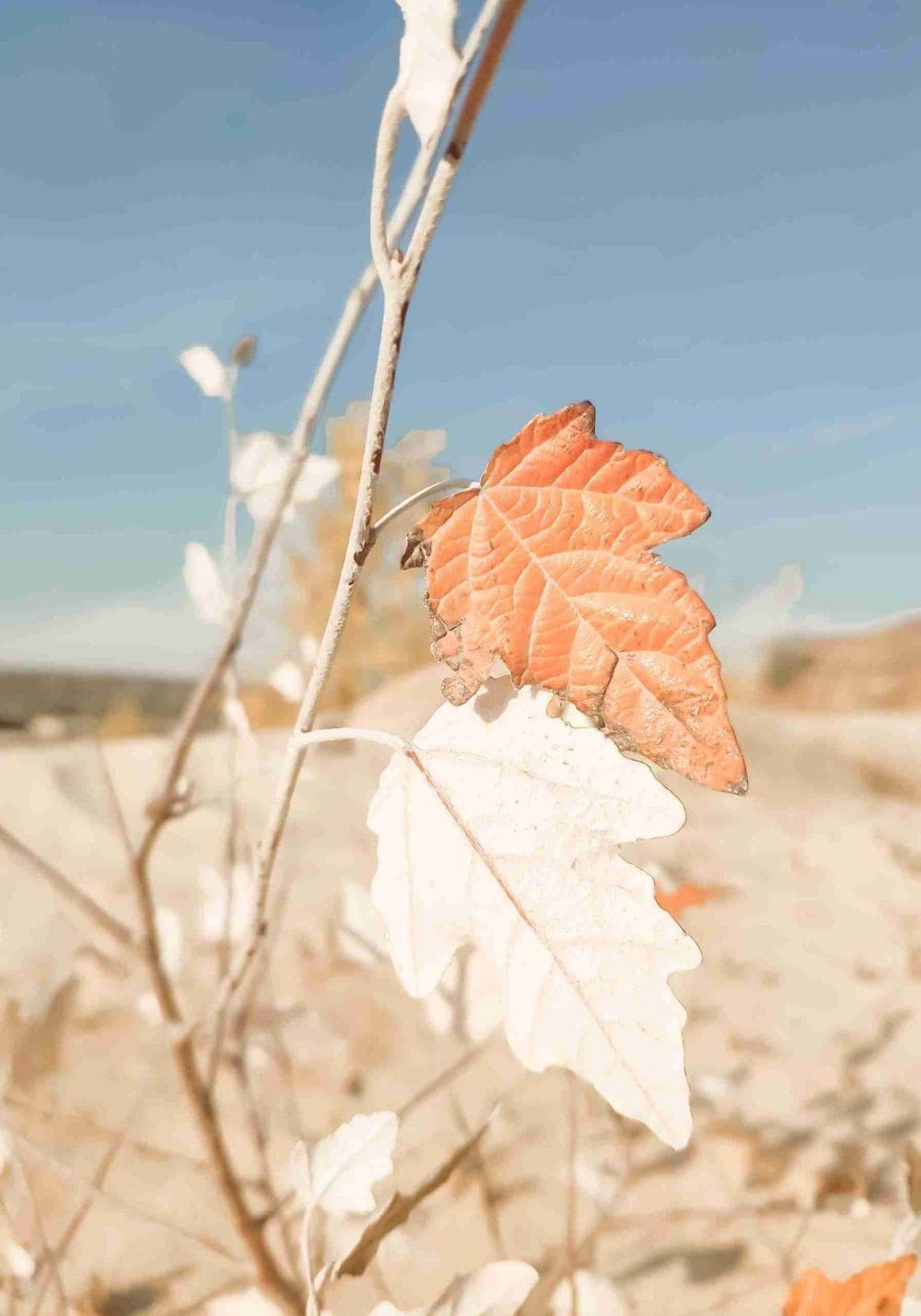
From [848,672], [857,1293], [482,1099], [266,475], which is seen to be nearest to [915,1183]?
[857,1293]

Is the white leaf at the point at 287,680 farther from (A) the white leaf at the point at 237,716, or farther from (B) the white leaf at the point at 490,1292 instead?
(B) the white leaf at the point at 490,1292

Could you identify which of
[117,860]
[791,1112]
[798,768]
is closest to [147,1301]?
[791,1112]

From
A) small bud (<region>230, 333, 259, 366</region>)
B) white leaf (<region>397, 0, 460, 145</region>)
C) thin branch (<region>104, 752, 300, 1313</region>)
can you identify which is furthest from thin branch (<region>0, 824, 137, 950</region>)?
white leaf (<region>397, 0, 460, 145</region>)

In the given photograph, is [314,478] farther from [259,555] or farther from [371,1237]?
[371,1237]

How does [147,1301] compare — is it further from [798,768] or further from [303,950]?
[798,768]

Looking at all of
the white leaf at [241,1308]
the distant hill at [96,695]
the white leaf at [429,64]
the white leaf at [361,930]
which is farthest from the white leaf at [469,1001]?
the distant hill at [96,695]
